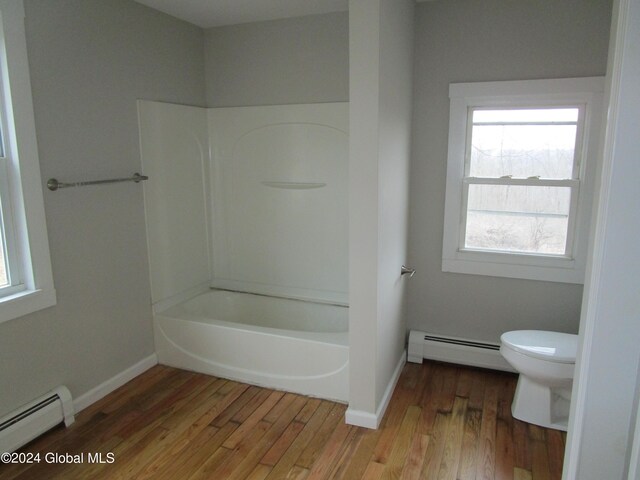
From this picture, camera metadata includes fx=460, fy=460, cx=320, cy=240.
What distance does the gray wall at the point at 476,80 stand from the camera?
2633mm

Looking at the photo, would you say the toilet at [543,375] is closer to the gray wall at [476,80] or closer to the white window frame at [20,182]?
the gray wall at [476,80]

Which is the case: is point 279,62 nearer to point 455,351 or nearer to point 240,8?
point 240,8

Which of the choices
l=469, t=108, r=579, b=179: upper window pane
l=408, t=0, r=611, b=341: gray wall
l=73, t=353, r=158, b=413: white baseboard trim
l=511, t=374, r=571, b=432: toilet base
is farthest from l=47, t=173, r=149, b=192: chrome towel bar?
l=511, t=374, r=571, b=432: toilet base

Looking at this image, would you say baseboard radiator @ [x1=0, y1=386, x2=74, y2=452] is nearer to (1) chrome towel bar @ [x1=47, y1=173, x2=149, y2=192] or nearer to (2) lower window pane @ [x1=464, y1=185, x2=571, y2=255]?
(1) chrome towel bar @ [x1=47, y1=173, x2=149, y2=192]

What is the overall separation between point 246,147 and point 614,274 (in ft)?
9.03

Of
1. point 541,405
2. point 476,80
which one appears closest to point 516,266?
point 541,405

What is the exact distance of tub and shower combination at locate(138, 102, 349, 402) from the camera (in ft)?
9.71

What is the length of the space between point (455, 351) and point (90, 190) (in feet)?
8.19

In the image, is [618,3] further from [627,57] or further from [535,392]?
[535,392]

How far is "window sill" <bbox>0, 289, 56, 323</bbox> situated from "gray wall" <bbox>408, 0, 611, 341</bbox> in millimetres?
2211

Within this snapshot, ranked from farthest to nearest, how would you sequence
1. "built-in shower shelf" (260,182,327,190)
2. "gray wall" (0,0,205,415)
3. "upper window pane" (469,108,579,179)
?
"built-in shower shelf" (260,182,327,190), "upper window pane" (469,108,579,179), "gray wall" (0,0,205,415)

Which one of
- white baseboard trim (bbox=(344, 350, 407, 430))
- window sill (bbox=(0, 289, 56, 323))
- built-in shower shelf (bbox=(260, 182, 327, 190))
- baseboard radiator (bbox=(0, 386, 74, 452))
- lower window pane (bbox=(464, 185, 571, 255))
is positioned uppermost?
built-in shower shelf (bbox=(260, 182, 327, 190))

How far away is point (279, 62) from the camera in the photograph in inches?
127

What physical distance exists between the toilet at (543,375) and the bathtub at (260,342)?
94 cm
